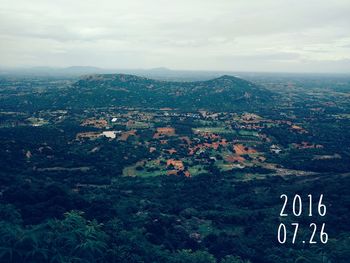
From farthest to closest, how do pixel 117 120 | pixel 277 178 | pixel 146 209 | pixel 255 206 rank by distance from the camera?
pixel 117 120 → pixel 277 178 → pixel 255 206 → pixel 146 209

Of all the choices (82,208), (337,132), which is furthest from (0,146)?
(337,132)

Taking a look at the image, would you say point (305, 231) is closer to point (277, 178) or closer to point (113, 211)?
point (113, 211)

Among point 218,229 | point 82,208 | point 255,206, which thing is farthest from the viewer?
point 255,206

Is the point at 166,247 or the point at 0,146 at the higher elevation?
the point at 0,146

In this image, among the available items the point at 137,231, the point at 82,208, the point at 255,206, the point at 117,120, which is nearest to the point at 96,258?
the point at 137,231

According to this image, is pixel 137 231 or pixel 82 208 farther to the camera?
pixel 82 208

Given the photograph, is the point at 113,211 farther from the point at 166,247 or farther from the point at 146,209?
the point at 166,247

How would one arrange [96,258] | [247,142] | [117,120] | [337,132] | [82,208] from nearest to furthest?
[96,258], [82,208], [247,142], [337,132], [117,120]

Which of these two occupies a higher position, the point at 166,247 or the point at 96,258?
the point at 96,258

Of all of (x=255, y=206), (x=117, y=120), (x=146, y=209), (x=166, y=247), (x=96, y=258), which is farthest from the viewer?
(x=117, y=120)
